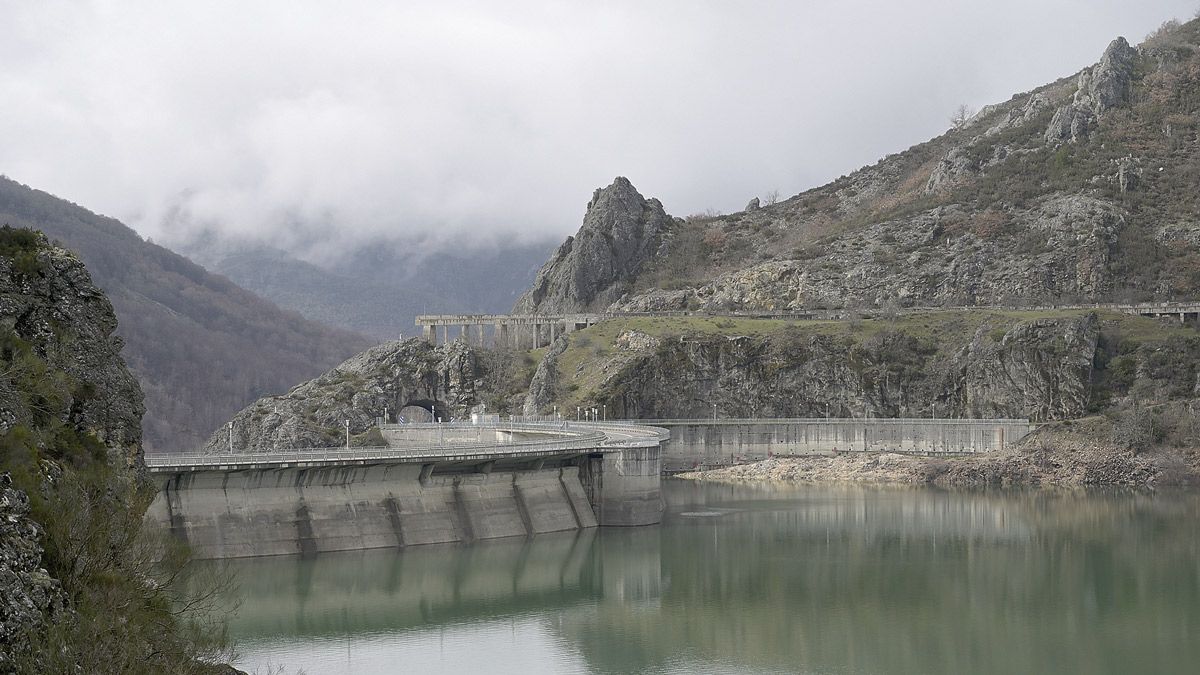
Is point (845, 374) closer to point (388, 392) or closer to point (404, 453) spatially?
point (388, 392)

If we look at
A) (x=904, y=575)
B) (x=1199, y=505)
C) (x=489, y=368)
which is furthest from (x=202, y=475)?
(x=489, y=368)

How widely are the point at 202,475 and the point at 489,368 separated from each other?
9391 cm

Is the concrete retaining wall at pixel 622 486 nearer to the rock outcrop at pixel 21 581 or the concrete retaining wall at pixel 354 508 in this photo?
the concrete retaining wall at pixel 354 508

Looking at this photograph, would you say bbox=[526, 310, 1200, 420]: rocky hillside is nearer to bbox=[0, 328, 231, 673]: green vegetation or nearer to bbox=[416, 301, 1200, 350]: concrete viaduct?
bbox=[416, 301, 1200, 350]: concrete viaduct

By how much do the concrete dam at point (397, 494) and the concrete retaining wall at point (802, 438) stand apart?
40233 mm

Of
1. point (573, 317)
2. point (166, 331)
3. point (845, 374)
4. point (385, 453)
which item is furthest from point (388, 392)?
point (385, 453)

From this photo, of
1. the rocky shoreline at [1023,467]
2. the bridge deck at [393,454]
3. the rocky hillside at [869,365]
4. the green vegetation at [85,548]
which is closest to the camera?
the green vegetation at [85,548]

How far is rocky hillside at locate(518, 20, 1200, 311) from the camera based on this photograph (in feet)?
529

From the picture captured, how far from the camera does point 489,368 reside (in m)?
157

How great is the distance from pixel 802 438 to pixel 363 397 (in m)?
50.8

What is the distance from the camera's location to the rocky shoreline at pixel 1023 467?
110m

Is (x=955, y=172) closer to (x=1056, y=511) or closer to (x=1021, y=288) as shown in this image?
(x=1021, y=288)

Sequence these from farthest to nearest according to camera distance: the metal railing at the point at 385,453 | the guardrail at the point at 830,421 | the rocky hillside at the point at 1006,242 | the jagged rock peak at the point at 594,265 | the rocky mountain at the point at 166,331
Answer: the jagged rock peak at the point at 594,265, the rocky hillside at the point at 1006,242, the rocky mountain at the point at 166,331, the guardrail at the point at 830,421, the metal railing at the point at 385,453

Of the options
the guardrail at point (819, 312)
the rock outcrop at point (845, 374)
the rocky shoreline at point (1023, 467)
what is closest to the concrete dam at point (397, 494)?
the rocky shoreline at point (1023, 467)
